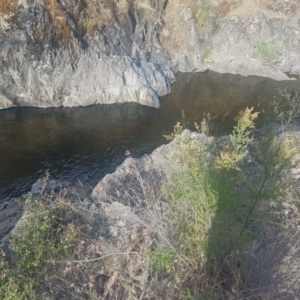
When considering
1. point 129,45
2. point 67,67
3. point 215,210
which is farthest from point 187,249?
point 129,45

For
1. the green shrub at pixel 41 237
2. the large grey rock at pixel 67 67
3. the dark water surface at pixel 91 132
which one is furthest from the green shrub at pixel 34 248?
the large grey rock at pixel 67 67

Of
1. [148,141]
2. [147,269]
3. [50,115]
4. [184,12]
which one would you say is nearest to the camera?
[147,269]

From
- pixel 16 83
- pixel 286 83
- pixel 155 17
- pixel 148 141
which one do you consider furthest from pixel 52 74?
pixel 286 83

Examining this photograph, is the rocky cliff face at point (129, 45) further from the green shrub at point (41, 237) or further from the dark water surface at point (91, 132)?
the green shrub at point (41, 237)

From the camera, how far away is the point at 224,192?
7.02 m

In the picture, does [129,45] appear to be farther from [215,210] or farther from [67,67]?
[215,210]

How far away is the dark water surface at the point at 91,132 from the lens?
1930cm

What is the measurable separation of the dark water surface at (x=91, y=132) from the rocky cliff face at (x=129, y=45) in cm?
193

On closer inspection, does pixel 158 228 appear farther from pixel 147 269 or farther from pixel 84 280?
pixel 84 280

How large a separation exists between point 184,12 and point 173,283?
42056 mm

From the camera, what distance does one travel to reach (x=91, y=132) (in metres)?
24.4

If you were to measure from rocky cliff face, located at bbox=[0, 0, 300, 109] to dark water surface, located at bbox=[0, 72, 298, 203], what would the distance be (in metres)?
1.93

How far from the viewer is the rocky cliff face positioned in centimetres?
2775

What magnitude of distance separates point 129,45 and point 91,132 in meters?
15.1
